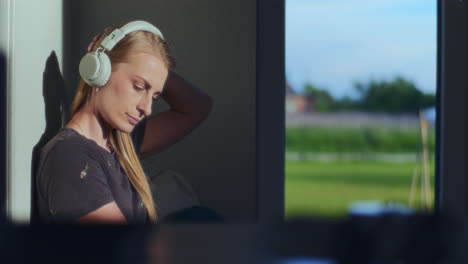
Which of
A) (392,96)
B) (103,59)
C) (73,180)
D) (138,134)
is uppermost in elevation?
(103,59)

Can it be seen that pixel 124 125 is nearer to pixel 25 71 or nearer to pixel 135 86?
pixel 135 86

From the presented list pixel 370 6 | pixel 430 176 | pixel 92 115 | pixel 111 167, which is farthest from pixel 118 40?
pixel 430 176

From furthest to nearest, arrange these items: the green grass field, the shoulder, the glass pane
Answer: the shoulder < the glass pane < the green grass field

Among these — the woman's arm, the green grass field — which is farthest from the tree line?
the woman's arm

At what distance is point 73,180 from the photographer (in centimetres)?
169

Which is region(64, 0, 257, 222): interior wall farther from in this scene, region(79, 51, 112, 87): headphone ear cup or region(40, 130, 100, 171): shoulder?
region(40, 130, 100, 171): shoulder

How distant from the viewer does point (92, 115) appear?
1855mm

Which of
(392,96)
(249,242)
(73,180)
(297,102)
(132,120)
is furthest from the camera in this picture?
(132,120)

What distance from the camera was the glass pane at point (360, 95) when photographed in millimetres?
1407

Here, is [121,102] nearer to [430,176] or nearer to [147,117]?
[147,117]

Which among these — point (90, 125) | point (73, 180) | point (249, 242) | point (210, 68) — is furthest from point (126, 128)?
point (249, 242)

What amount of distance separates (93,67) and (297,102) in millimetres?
580

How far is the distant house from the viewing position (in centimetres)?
141

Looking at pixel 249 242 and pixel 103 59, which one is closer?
pixel 249 242
